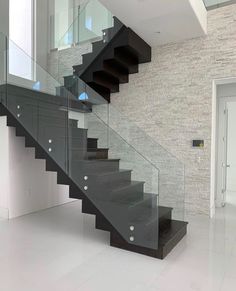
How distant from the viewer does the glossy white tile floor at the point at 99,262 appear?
8.16ft

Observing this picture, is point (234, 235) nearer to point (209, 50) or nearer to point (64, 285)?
point (64, 285)

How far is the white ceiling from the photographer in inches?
152

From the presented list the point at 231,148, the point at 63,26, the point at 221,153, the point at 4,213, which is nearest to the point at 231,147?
A: the point at 231,148

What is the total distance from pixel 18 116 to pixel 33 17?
14.4ft

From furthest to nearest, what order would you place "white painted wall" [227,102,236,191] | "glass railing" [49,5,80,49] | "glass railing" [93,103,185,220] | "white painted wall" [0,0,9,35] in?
"white painted wall" [227,102,236,191], "white painted wall" [0,0,9,35], "glass railing" [49,5,80,49], "glass railing" [93,103,185,220]

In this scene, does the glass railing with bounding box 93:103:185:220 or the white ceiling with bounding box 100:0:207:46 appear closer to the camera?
the white ceiling with bounding box 100:0:207:46

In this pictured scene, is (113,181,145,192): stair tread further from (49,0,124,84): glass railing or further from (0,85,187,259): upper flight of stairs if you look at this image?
(49,0,124,84): glass railing

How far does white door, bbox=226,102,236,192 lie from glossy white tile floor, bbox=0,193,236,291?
3.23 metres

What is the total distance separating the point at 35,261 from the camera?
9.67 feet

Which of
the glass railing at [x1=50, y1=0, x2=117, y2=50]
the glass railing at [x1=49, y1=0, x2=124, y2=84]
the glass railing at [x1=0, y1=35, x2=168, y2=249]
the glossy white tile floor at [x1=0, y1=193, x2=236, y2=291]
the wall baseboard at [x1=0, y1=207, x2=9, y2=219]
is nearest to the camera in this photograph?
the glossy white tile floor at [x1=0, y1=193, x2=236, y2=291]

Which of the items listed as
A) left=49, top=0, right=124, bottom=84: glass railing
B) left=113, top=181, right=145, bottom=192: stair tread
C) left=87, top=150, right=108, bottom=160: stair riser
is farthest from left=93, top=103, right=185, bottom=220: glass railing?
left=49, top=0, right=124, bottom=84: glass railing

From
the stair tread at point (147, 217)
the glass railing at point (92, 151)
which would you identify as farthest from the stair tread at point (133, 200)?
the stair tread at point (147, 217)

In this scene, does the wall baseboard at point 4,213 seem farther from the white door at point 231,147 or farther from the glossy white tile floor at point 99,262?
the white door at point 231,147

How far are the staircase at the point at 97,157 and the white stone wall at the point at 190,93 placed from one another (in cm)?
61
